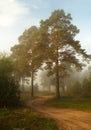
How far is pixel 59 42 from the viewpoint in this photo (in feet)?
114

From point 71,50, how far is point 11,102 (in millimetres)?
15285

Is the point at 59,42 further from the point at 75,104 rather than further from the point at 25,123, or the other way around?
the point at 25,123

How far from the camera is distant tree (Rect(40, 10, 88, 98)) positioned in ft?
113

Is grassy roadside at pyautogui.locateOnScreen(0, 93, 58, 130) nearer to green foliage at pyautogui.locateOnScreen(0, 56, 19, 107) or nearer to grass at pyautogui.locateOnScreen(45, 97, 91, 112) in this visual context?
green foliage at pyautogui.locateOnScreen(0, 56, 19, 107)

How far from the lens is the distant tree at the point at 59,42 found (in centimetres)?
3453

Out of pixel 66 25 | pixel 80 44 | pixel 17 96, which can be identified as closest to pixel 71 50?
pixel 80 44

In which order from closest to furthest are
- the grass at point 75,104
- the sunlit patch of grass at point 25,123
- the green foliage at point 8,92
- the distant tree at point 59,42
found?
the sunlit patch of grass at point 25,123 → the green foliage at point 8,92 → the grass at point 75,104 → the distant tree at point 59,42

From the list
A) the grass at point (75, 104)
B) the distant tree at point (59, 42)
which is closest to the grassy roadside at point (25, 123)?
the grass at point (75, 104)

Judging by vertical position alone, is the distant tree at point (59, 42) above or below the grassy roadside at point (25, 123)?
above

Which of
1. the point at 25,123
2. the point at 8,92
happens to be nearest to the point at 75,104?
the point at 8,92

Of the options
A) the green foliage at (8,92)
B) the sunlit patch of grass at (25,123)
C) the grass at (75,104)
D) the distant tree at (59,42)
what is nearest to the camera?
the sunlit patch of grass at (25,123)

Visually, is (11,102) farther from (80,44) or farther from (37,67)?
(80,44)

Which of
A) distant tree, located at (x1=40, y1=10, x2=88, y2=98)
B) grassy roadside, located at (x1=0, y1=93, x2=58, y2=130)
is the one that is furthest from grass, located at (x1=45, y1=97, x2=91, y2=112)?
grassy roadside, located at (x1=0, y1=93, x2=58, y2=130)

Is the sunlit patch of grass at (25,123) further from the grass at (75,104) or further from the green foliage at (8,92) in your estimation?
the grass at (75,104)
